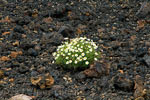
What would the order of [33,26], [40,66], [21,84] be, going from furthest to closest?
[33,26]
[40,66]
[21,84]

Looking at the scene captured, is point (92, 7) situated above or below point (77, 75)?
above

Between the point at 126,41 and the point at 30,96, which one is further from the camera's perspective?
the point at 126,41

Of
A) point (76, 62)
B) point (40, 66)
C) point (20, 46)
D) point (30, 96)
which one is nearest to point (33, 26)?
point (20, 46)

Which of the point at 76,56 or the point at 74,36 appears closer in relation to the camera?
the point at 76,56

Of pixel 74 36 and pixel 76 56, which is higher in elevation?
pixel 74 36

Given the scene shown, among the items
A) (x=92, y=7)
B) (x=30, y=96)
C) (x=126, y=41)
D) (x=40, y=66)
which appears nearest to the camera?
(x=30, y=96)

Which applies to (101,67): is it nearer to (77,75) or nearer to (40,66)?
(77,75)

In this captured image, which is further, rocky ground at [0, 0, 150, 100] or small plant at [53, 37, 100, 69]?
small plant at [53, 37, 100, 69]

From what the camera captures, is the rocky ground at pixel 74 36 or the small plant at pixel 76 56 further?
the small plant at pixel 76 56
